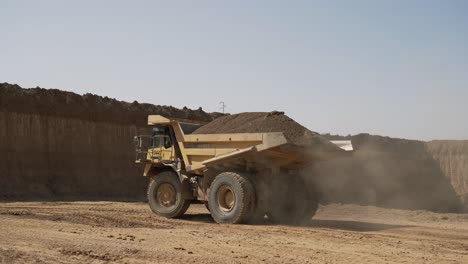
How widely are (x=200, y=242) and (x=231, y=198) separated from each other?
4373 millimetres

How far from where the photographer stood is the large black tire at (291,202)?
48.5ft

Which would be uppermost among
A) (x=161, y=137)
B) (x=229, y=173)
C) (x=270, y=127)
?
(x=270, y=127)

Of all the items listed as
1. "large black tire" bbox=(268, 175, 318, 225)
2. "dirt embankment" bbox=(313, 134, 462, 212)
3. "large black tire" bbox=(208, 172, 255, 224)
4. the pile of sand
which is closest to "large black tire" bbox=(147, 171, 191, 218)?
"large black tire" bbox=(208, 172, 255, 224)

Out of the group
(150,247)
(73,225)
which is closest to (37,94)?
(73,225)

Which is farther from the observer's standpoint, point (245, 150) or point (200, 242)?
point (245, 150)

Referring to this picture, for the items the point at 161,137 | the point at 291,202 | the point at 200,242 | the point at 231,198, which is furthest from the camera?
the point at 161,137

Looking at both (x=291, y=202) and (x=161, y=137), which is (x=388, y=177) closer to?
(x=291, y=202)

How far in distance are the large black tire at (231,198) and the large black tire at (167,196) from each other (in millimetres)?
1376

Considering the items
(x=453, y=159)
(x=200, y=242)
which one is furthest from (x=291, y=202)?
(x=453, y=159)

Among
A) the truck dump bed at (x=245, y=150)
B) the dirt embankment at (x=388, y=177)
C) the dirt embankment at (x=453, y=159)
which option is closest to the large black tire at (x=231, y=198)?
the truck dump bed at (x=245, y=150)

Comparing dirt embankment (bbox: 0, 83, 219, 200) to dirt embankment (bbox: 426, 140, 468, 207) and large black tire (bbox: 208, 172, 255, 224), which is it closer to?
large black tire (bbox: 208, 172, 255, 224)

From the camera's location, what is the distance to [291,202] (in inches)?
612

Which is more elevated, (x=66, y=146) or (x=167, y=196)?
(x=66, y=146)

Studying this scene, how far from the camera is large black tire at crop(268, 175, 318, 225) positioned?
14781mm
